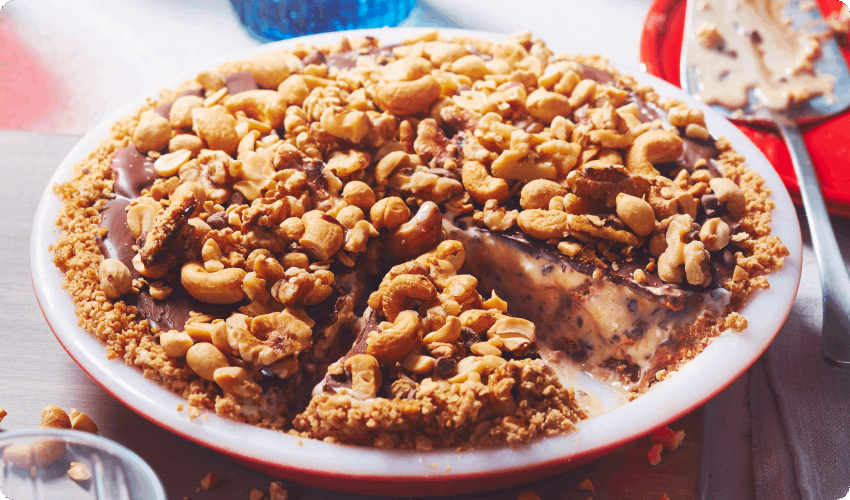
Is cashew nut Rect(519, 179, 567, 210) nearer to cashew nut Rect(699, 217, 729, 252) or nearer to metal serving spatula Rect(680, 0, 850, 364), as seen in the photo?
cashew nut Rect(699, 217, 729, 252)

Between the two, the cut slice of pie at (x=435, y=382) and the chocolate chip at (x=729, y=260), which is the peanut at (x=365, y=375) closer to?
the cut slice of pie at (x=435, y=382)

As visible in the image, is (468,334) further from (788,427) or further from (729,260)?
(788,427)

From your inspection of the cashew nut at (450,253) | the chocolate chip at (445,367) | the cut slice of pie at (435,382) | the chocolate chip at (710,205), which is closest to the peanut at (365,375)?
the cut slice of pie at (435,382)

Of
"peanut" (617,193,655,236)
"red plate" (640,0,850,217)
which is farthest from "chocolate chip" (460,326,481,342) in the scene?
"red plate" (640,0,850,217)

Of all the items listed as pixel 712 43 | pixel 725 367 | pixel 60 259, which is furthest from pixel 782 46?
pixel 60 259

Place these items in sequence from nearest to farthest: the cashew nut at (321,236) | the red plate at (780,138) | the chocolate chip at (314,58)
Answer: the cashew nut at (321,236)
the chocolate chip at (314,58)
the red plate at (780,138)

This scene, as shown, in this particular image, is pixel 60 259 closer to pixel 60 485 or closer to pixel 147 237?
pixel 147 237
